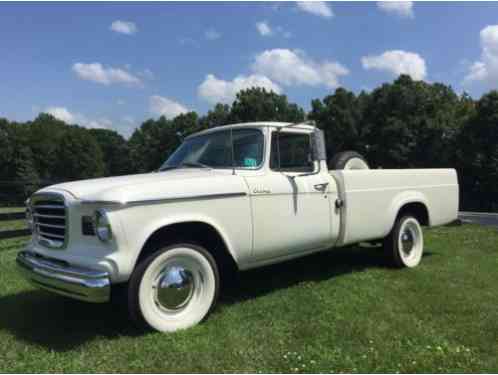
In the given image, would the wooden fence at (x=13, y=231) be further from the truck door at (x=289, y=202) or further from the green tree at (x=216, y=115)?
the green tree at (x=216, y=115)

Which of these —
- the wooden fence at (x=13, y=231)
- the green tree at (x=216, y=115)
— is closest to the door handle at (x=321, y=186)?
the wooden fence at (x=13, y=231)

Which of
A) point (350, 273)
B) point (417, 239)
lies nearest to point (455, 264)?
point (417, 239)

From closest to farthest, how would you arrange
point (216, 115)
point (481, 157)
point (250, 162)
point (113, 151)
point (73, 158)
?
point (250, 162), point (481, 157), point (216, 115), point (73, 158), point (113, 151)

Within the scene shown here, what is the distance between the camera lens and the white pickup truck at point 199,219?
3406mm

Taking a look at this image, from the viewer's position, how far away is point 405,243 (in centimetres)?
625

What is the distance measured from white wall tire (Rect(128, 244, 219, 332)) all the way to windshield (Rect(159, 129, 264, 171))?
114 centimetres

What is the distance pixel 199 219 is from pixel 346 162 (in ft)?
9.61

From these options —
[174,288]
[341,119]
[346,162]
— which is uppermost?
[341,119]

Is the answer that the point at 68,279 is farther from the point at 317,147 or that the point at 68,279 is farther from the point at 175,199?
the point at 317,147

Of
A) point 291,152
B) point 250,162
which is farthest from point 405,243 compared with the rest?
point 250,162

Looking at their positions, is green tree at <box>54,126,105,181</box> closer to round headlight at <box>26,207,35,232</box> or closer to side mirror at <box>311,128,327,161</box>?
round headlight at <box>26,207,35,232</box>

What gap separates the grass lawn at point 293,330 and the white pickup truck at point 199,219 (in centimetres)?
41

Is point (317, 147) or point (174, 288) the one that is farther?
point (317, 147)

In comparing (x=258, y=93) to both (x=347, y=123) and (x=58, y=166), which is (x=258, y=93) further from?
(x=58, y=166)
